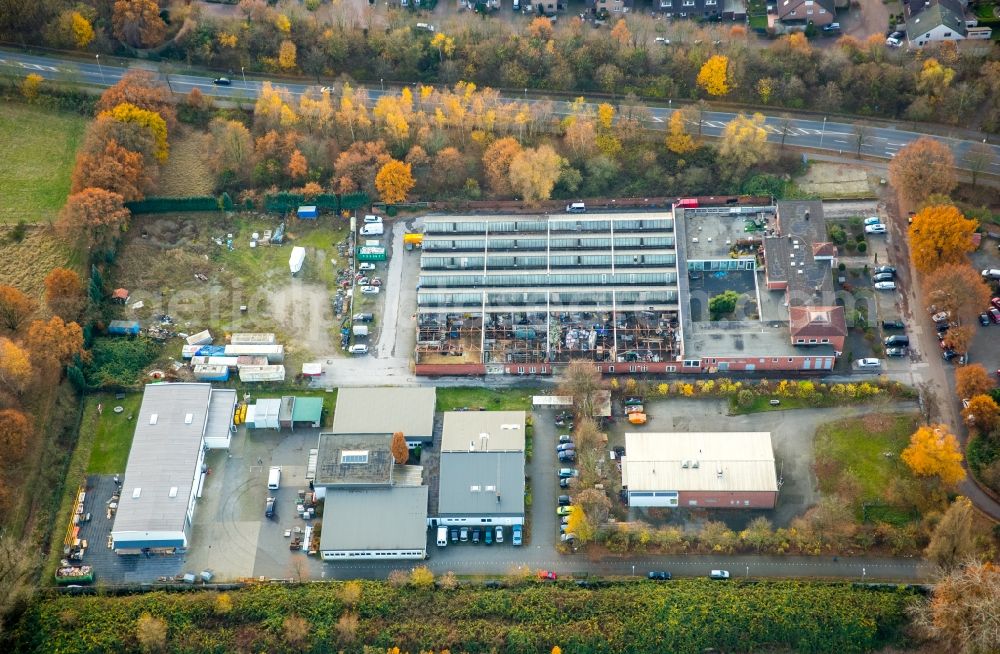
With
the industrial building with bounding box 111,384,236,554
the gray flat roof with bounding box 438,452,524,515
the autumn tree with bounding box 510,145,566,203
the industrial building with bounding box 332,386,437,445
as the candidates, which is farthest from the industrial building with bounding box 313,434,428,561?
the autumn tree with bounding box 510,145,566,203

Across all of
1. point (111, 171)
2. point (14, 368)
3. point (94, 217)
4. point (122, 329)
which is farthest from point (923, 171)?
point (14, 368)

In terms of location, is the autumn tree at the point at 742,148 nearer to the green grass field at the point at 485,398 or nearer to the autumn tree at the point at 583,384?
the autumn tree at the point at 583,384

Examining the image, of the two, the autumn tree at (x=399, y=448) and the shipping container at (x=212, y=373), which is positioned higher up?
the shipping container at (x=212, y=373)

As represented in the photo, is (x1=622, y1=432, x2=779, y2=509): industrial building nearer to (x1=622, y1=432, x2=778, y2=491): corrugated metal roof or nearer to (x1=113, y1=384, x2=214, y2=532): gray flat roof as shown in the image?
(x1=622, y1=432, x2=778, y2=491): corrugated metal roof

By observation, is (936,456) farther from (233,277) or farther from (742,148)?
(233,277)

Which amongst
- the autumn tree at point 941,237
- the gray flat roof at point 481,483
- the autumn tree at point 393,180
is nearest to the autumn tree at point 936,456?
the autumn tree at point 941,237
